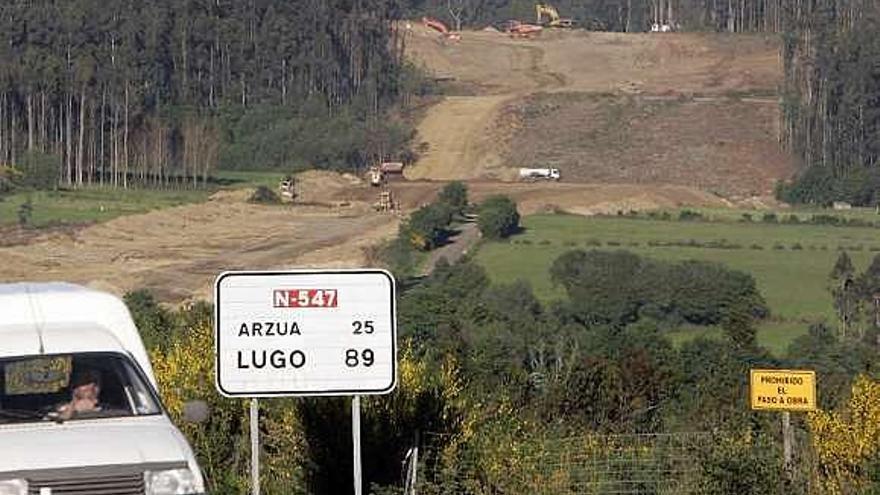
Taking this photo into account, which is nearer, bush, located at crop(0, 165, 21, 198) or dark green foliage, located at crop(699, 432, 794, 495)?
dark green foliage, located at crop(699, 432, 794, 495)

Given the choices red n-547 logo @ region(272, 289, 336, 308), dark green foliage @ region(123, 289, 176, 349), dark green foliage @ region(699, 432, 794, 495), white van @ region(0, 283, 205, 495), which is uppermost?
red n-547 logo @ region(272, 289, 336, 308)

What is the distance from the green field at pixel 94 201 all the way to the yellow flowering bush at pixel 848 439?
47.0m

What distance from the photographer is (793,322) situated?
46062 mm

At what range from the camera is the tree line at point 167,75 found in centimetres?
7862

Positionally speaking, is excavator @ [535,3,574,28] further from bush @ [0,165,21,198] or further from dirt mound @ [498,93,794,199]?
bush @ [0,165,21,198]

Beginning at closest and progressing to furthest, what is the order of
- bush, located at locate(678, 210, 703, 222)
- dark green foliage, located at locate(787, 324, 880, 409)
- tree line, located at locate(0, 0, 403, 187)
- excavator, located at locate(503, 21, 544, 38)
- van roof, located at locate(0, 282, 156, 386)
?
van roof, located at locate(0, 282, 156, 386)
dark green foliage, located at locate(787, 324, 880, 409)
bush, located at locate(678, 210, 703, 222)
tree line, located at locate(0, 0, 403, 187)
excavator, located at locate(503, 21, 544, 38)

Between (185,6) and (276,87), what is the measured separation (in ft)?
19.8

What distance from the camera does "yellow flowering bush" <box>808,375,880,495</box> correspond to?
42.3 ft

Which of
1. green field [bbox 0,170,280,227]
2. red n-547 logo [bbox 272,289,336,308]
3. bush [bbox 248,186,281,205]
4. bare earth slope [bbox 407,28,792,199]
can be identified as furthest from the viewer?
bare earth slope [bbox 407,28,792,199]

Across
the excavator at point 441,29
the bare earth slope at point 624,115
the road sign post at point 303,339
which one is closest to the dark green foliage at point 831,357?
the road sign post at point 303,339

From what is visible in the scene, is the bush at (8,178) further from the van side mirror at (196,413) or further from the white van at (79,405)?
the van side mirror at (196,413)

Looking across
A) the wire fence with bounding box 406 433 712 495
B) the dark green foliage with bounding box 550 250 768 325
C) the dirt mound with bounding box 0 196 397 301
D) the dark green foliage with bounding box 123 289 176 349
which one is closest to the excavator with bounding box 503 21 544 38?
the dirt mound with bounding box 0 196 397 301

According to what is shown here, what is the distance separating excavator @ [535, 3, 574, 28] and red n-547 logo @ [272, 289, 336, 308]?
11977cm

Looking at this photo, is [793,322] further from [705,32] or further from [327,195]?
[705,32]
